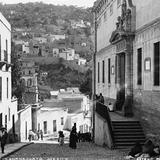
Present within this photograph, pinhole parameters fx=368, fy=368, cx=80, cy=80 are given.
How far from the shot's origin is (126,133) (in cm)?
1534

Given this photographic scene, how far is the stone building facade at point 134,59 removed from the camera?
13769 mm

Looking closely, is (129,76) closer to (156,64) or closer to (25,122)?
(156,64)

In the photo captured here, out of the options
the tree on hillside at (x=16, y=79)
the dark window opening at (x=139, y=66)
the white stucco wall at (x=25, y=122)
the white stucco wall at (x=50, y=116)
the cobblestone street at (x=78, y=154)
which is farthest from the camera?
the tree on hillside at (x=16, y=79)

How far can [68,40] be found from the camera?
17462cm

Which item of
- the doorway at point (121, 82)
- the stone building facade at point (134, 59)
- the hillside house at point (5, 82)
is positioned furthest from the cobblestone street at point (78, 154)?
the hillside house at point (5, 82)

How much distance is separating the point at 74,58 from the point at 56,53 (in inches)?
534

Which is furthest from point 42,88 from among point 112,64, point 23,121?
point 112,64

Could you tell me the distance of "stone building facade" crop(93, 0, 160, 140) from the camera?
542 inches

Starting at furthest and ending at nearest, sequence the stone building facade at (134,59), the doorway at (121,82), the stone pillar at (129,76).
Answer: the doorway at (121,82), the stone pillar at (129,76), the stone building facade at (134,59)

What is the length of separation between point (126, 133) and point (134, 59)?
363 cm

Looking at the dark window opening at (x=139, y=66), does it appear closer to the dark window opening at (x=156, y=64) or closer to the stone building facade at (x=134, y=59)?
the stone building facade at (x=134, y=59)

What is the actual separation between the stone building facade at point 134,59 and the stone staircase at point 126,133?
1.51 feet

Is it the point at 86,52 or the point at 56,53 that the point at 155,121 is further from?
the point at 86,52

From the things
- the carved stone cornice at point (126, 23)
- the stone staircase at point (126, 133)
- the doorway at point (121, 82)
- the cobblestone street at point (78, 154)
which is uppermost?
the carved stone cornice at point (126, 23)
